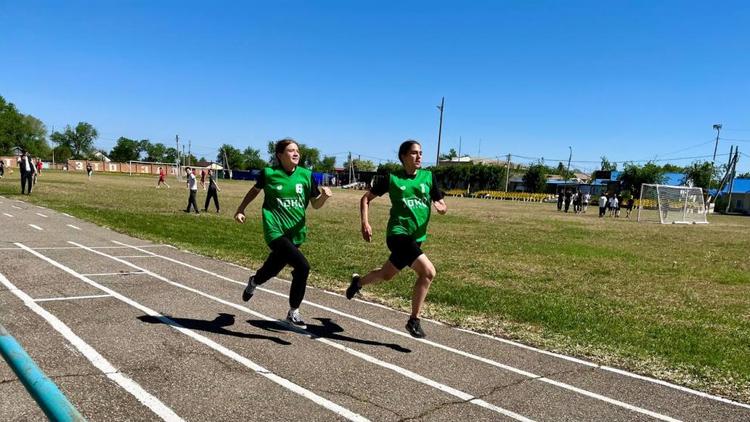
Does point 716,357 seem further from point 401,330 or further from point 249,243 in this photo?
point 249,243

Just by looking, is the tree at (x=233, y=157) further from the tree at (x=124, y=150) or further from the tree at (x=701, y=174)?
the tree at (x=701, y=174)

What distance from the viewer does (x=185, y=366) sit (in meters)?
4.32

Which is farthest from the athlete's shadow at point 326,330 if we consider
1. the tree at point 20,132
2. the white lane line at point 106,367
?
the tree at point 20,132

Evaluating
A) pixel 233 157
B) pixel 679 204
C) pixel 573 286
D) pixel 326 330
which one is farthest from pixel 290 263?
pixel 233 157

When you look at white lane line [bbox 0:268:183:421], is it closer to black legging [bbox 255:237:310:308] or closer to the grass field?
black legging [bbox 255:237:310:308]

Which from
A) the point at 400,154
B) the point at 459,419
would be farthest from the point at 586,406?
the point at 400,154

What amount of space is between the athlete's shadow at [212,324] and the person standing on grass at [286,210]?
58 centimetres

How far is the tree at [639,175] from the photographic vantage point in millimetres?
77625

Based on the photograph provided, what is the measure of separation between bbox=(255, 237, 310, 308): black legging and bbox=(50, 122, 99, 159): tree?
595ft

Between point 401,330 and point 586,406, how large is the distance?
2287mm

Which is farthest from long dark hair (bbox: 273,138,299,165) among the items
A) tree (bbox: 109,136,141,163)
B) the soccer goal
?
tree (bbox: 109,136,141,163)

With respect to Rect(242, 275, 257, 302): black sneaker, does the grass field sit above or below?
below

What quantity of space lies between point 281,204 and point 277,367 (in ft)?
5.57

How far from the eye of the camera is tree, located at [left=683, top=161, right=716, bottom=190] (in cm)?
7681
